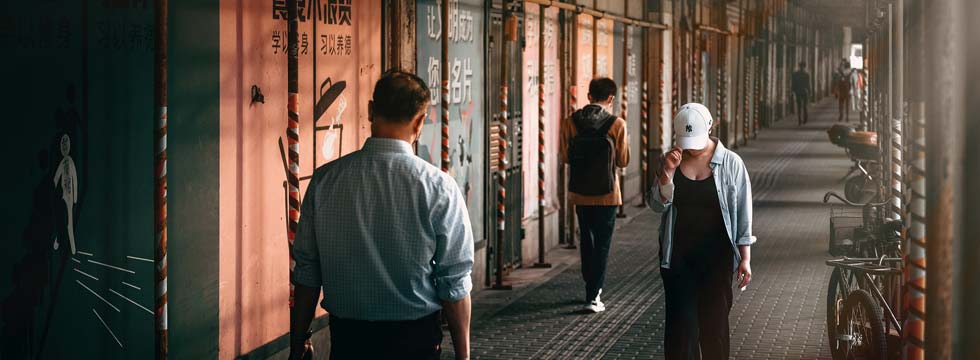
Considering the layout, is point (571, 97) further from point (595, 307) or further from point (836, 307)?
point (836, 307)

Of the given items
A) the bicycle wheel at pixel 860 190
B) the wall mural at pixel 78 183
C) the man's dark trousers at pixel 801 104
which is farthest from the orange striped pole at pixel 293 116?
the man's dark trousers at pixel 801 104

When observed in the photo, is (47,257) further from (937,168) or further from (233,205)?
(937,168)

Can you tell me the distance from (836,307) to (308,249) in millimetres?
4832

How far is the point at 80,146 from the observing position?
581 centimetres

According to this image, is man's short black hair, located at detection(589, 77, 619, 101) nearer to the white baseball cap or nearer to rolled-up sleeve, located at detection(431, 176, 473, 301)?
the white baseball cap

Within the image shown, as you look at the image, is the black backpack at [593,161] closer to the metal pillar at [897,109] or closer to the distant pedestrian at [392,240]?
the metal pillar at [897,109]

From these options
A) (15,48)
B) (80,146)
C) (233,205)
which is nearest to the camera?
(15,48)

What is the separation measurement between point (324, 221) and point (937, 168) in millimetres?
2085

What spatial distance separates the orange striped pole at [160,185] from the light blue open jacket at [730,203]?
2391 millimetres

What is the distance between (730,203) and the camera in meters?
7.16

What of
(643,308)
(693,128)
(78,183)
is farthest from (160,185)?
(643,308)

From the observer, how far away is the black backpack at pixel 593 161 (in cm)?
1080

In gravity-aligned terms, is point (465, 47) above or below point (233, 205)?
above

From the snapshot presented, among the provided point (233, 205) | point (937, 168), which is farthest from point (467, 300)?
point (233, 205)
